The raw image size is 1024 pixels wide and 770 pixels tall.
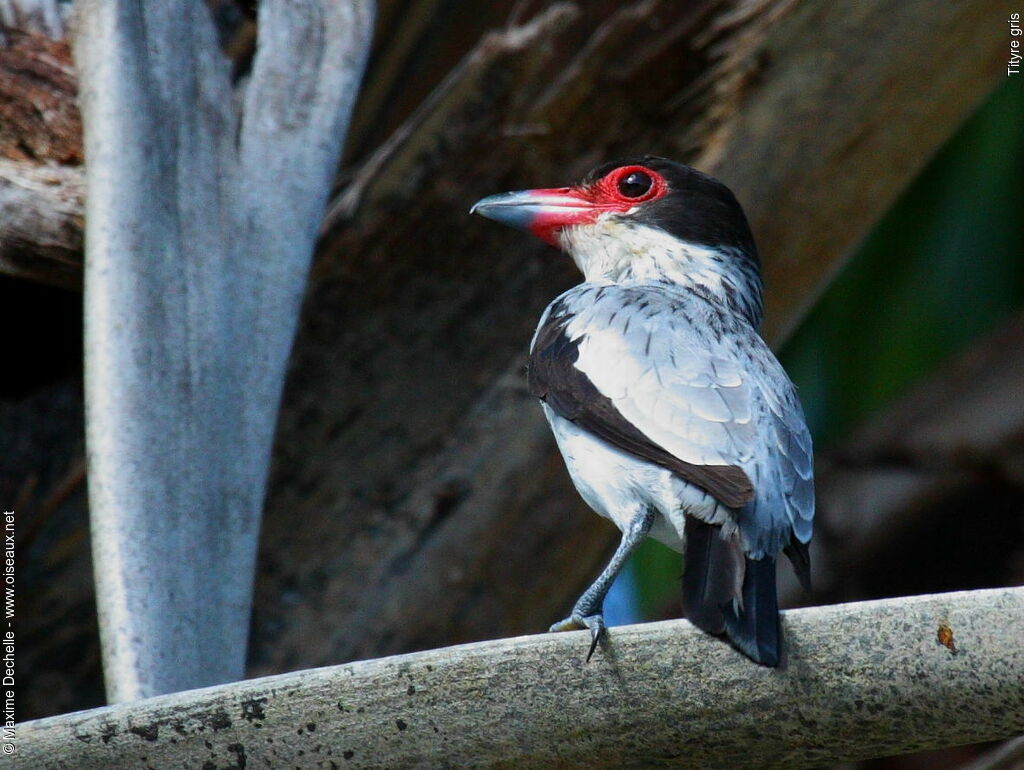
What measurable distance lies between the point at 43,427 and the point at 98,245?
1.02 metres

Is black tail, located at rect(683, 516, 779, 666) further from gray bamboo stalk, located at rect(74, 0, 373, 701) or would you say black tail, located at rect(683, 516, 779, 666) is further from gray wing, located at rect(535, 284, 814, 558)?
gray bamboo stalk, located at rect(74, 0, 373, 701)

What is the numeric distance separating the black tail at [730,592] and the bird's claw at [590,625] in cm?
15

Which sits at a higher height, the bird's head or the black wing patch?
the bird's head

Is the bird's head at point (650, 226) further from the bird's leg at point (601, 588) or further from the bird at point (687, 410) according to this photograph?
the bird's leg at point (601, 588)

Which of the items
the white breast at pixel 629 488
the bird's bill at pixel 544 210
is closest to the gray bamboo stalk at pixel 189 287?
the bird's bill at pixel 544 210

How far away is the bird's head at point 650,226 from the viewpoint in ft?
11.2

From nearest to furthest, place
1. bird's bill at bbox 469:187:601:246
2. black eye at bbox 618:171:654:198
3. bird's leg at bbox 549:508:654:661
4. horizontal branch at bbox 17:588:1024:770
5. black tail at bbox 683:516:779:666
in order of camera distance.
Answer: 1. horizontal branch at bbox 17:588:1024:770
2. black tail at bbox 683:516:779:666
3. bird's leg at bbox 549:508:654:661
4. bird's bill at bbox 469:187:601:246
5. black eye at bbox 618:171:654:198

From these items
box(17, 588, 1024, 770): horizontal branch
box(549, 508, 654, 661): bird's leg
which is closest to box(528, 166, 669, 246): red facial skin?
box(549, 508, 654, 661): bird's leg

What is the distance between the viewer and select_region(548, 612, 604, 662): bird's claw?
185 centimetres

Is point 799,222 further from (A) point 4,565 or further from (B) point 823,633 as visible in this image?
(A) point 4,565

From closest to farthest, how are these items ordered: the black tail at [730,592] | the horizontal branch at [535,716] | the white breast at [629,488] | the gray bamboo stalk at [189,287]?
the horizontal branch at [535,716], the black tail at [730,592], the white breast at [629,488], the gray bamboo stalk at [189,287]

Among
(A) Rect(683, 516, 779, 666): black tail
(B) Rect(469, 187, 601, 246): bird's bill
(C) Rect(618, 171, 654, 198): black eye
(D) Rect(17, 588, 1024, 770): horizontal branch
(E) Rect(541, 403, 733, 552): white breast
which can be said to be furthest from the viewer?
(C) Rect(618, 171, 654, 198): black eye

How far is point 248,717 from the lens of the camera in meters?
1.78

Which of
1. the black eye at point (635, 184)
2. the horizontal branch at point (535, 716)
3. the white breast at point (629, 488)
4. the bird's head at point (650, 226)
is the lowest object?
the horizontal branch at point (535, 716)
